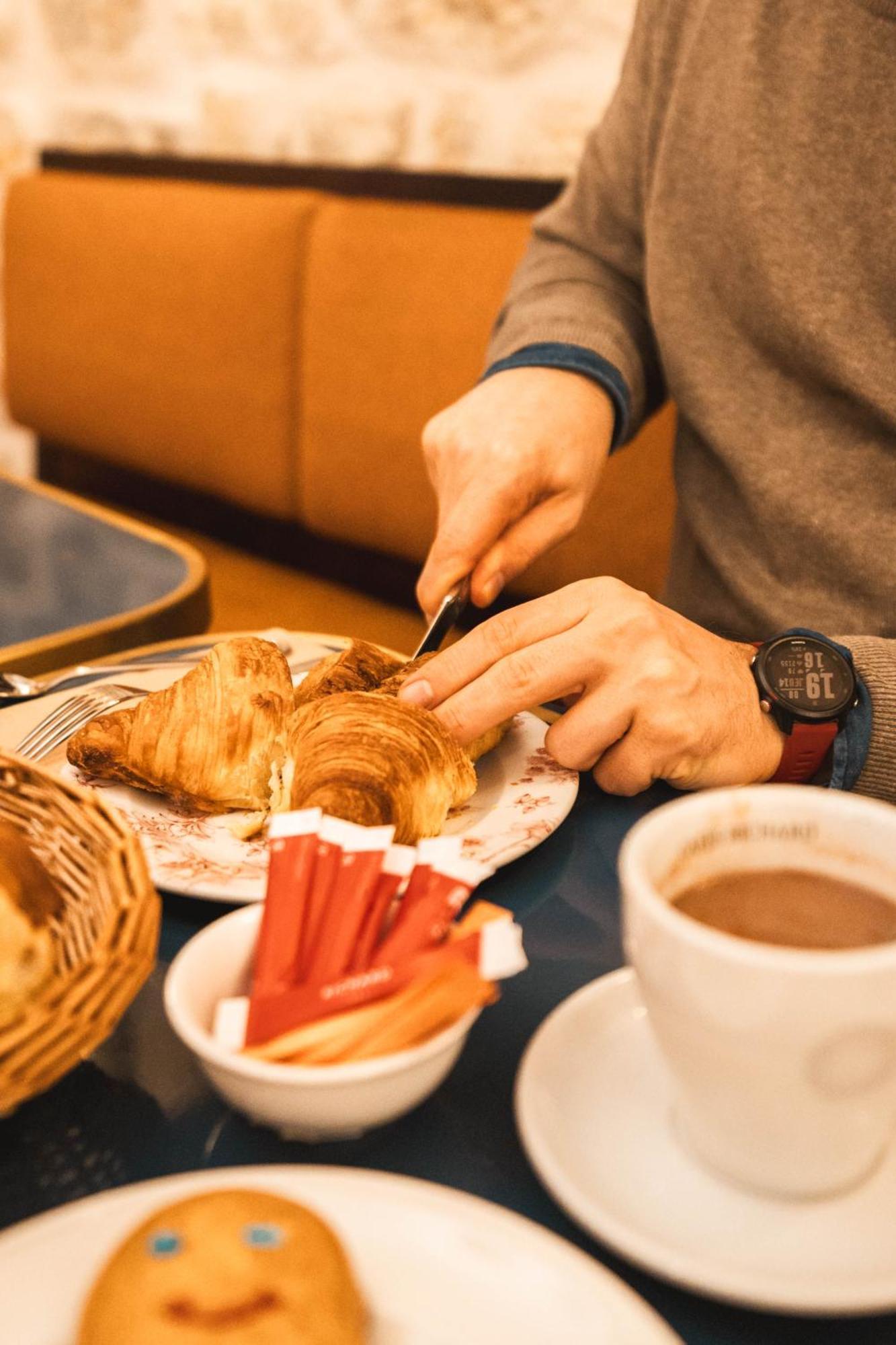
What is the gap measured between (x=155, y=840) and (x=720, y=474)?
Result: 705mm

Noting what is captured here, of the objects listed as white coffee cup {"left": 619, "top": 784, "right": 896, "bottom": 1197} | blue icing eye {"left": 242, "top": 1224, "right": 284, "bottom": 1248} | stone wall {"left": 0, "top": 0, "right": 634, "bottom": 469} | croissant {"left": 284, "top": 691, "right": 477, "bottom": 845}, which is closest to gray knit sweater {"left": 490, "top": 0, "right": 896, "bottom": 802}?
croissant {"left": 284, "top": 691, "right": 477, "bottom": 845}

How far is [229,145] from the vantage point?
2.66 metres

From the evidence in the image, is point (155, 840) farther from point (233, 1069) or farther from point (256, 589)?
point (256, 589)

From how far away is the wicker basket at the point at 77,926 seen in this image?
0.42 metres

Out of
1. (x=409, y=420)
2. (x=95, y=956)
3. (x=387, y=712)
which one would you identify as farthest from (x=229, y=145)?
(x=95, y=956)

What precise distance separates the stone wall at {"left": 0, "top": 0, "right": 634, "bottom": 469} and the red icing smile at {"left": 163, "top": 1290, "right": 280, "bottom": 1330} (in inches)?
79.3

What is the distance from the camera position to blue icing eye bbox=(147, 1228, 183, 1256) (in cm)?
33

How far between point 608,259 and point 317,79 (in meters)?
1.43

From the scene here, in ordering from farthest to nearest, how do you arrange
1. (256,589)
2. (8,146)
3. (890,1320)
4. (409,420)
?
(8,146), (256,589), (409,420), (890,1320)

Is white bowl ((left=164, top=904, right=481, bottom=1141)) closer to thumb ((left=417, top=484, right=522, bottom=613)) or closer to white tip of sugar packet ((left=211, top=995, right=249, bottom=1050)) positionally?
white tip of sugar packet ((left=211, top=995, right=249, bottom=1050))

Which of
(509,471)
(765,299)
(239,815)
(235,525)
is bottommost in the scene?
(235,525)

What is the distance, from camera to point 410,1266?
1.21ft

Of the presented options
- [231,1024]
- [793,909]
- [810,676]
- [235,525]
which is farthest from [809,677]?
[235,525]

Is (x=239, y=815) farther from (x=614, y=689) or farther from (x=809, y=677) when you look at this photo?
A: (x=809, y=677)
